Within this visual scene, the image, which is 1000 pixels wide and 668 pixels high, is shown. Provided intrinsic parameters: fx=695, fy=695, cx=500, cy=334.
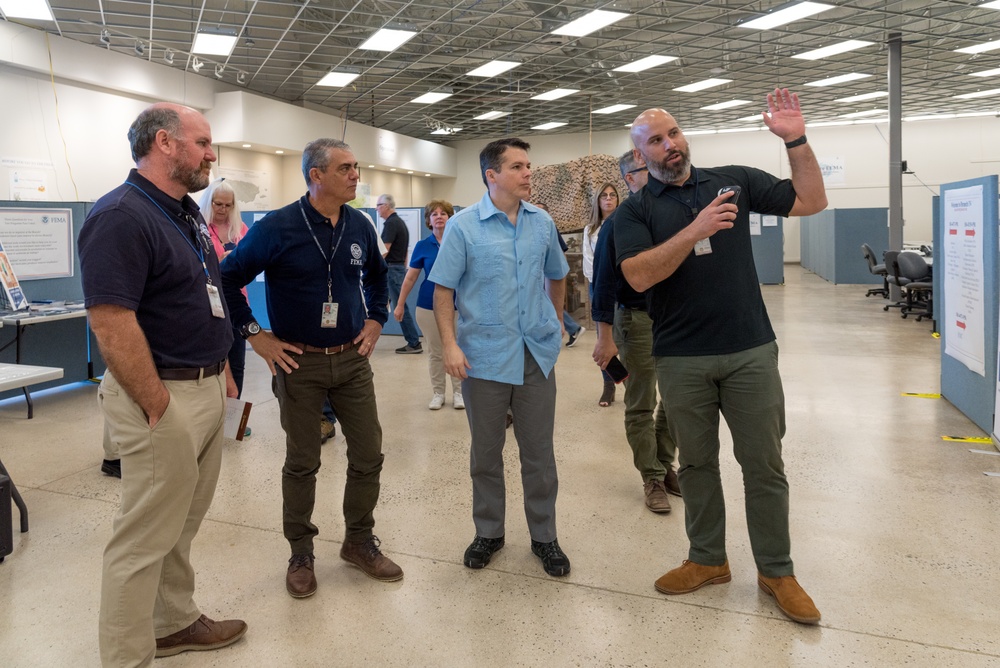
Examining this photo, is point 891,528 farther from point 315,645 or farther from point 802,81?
point 802,81

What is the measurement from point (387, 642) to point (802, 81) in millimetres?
15092

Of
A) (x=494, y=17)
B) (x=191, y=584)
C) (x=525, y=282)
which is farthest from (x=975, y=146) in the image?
(x=191, y=584)

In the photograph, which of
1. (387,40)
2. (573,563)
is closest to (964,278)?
Result: (573,563)

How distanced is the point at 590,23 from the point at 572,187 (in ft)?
8.21

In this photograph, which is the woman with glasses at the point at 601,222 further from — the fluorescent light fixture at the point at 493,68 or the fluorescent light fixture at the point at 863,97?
the fluorescent light fixture at the point at 863,97

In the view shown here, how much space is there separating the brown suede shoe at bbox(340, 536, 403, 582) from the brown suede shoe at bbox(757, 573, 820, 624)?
1.27 meters

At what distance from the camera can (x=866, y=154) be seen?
1902cm

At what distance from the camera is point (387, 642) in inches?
83.3

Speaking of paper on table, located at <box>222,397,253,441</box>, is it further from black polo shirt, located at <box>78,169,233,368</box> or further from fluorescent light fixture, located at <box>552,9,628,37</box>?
fluorescent light fixture, located at <box>552,9,628,37</box>

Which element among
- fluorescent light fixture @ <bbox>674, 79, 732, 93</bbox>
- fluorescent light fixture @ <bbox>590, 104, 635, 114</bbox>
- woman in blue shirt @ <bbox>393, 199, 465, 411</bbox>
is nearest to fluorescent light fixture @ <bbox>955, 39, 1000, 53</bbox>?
fluorescent light fixture @ <bbox>674, 79, 732, 93</bbox>

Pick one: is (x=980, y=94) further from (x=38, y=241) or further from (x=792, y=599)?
(x=38, y=241)

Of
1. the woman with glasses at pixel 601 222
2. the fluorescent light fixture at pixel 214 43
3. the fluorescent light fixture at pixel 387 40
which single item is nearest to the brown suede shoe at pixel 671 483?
the woman with glasses at pixel 601 222

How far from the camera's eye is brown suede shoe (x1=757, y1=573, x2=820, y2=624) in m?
2.14

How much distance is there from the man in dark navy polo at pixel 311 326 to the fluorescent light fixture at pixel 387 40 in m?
8.36
